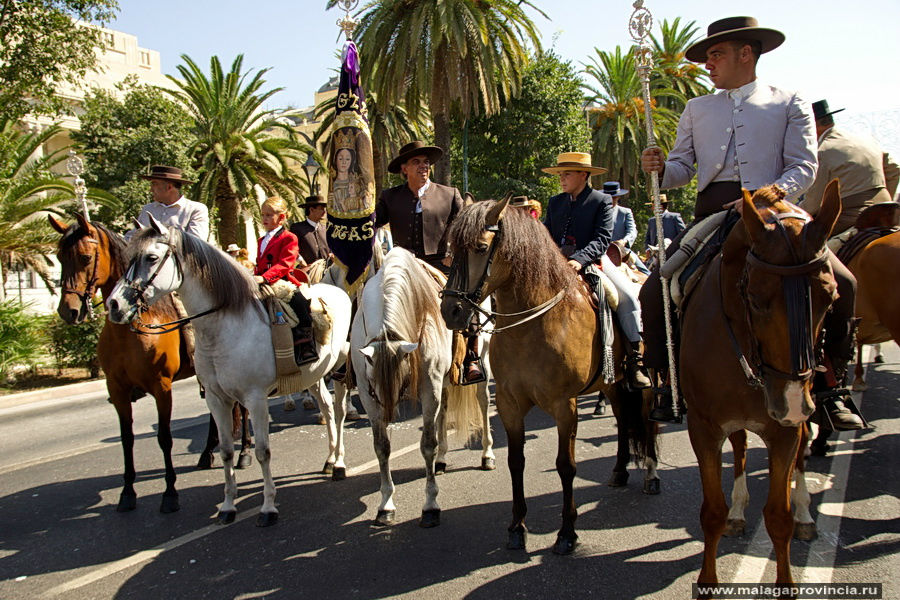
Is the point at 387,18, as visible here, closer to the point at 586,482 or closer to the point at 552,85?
the point at 552,85

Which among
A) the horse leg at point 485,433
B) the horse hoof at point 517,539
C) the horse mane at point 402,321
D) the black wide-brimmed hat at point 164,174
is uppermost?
the black wide-brimmed hat at point 164,174

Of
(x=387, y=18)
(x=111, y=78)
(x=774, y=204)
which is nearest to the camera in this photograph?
(x=774, y=204)

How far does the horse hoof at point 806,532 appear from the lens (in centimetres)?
402

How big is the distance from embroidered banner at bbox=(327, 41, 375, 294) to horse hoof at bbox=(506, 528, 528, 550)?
3090 mm

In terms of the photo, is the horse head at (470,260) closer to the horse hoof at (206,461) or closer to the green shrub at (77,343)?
the horse hoof at (206,461)

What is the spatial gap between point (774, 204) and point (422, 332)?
2.74m

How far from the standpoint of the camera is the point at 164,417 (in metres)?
5.45

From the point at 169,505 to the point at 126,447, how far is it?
70cm

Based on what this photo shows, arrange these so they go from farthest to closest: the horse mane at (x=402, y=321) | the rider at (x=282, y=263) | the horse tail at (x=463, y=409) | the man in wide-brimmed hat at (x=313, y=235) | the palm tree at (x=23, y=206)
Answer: the palm tree at (x=23, y=206) < the man in wide-brimmed hat at (x=313, y=235) < the horse tail at (x=463, y=409) < the rider at (x=282, y=263) < the horse mane at (x=402, y=321)

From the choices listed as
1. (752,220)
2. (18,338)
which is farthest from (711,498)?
(18,338)

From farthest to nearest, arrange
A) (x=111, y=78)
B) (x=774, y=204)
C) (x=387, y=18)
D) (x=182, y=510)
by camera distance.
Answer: (x=111, y=78), (x=387, y=18), (x=182, y=510), (x=774, y=204)

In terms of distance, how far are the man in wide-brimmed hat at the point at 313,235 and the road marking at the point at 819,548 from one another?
22.5 ft

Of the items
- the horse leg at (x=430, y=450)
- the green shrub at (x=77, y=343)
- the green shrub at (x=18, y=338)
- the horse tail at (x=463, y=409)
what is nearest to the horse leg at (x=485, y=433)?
the horse tail at (x=463, y=409)

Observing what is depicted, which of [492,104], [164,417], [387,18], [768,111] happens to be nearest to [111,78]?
[387,18]
